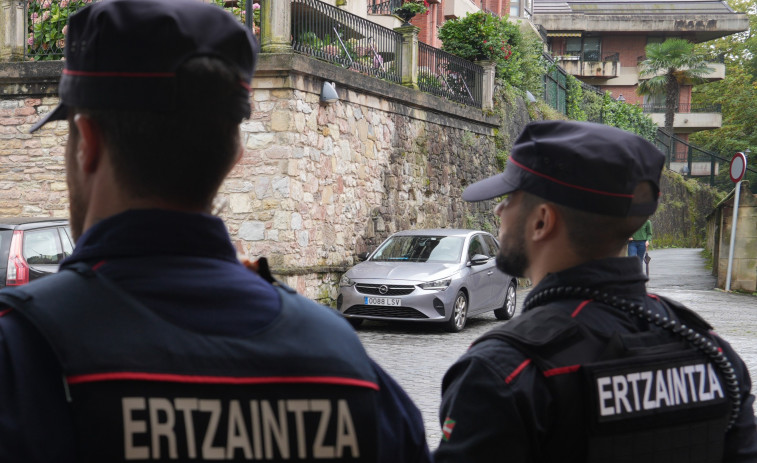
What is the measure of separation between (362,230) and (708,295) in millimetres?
7597

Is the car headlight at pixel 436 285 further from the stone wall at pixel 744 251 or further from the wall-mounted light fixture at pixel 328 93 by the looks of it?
the stone wall at pixel 744 251

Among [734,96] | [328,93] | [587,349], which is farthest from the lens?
[734,96]

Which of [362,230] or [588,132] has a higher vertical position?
[588,132]

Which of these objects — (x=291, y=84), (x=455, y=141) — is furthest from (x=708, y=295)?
(x=291, y=84)

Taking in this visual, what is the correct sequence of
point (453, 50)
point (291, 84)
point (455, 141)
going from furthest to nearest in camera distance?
point (453, 50) → point (455, 141) → point (291, 84)

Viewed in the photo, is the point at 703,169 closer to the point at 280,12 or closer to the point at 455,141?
the point at 455,141

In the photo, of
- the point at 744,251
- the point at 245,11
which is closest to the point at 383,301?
the point at 245,11

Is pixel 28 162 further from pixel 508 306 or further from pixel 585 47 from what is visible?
pixel 585 47

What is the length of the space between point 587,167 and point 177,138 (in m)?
1.15

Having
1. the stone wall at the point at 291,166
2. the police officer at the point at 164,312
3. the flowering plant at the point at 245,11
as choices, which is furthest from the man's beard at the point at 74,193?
the flowering plant at the point at 245,11

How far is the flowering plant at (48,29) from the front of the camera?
15.7 metres

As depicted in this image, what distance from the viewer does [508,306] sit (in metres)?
16.2

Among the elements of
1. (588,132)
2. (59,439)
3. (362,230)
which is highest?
(588,132)

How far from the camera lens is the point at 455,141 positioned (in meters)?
21.7
